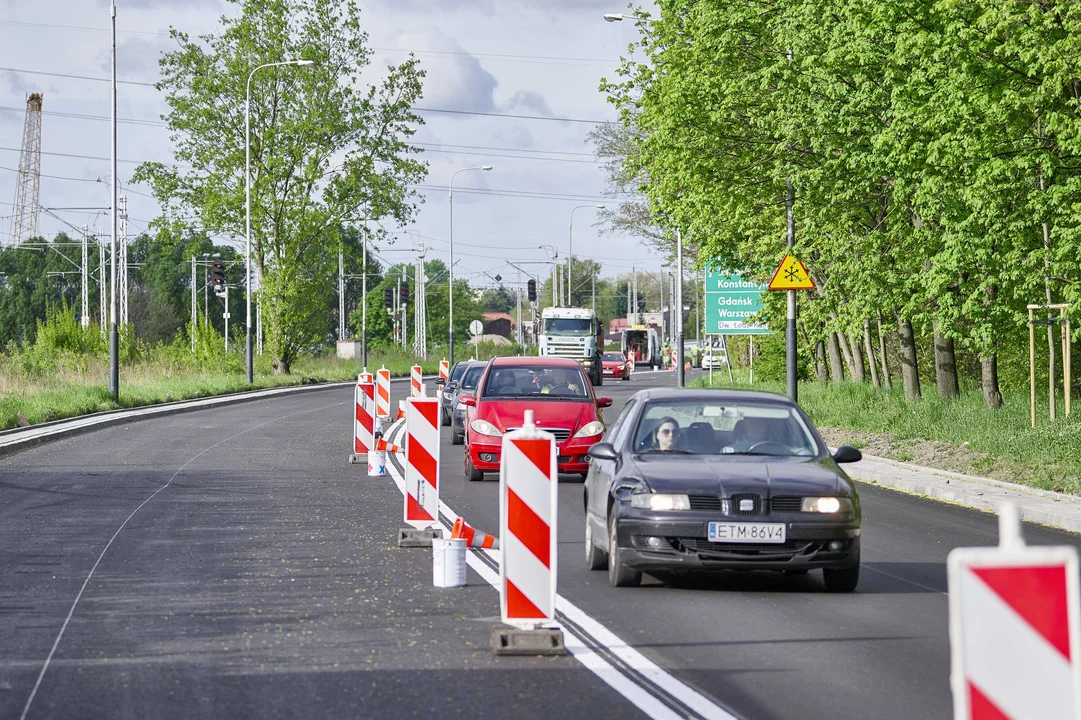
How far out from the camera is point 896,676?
7066mm

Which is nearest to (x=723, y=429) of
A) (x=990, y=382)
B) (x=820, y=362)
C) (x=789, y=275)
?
(x=789, y=275)

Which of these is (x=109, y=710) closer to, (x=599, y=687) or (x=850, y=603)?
(x=599, y=687)

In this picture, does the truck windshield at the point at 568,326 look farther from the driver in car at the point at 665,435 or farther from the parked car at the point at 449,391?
the driver in car at the point at 665,435

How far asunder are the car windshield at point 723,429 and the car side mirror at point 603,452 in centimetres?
19

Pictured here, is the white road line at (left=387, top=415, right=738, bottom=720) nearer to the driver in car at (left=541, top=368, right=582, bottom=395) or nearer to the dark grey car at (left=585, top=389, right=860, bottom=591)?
the dark grey car at (left=585, top=389, right=860, bottom=591)

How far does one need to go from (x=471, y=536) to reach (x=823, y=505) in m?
2.71

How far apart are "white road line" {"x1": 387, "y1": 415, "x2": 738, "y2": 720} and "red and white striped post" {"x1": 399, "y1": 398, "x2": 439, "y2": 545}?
3.01 meters

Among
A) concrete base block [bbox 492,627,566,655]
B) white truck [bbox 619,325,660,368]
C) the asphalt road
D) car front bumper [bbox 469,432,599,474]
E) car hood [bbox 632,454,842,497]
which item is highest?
white truck [bbox 619,325,660,368]

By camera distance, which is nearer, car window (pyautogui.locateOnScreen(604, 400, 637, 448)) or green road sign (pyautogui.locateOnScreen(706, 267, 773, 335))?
car window (pyautogui.locateOnScreen(604, 400, 637, 448))

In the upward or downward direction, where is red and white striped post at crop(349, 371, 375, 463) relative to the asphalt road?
upward

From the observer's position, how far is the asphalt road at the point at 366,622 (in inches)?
258

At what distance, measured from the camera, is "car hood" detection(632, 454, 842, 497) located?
31.3ft

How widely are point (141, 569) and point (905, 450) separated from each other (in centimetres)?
1361

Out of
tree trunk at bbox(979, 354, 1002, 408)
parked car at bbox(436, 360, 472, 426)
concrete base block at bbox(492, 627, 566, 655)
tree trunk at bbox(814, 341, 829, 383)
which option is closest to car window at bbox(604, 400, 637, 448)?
concrete base block at bbox(492, 627, 566, 655)
